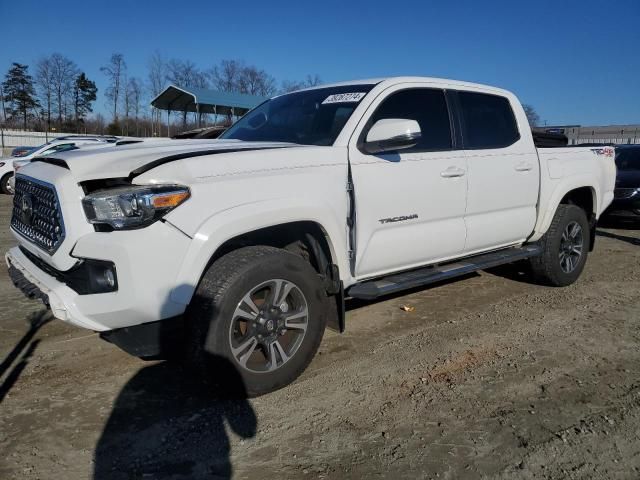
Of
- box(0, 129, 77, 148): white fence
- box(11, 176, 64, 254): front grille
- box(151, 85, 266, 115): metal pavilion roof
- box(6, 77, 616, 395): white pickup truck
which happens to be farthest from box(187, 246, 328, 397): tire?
box(0, 129, 77, 148): white fence

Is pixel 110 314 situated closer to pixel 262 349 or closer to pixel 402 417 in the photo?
pixel 262 349

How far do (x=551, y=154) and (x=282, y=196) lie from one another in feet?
10.9

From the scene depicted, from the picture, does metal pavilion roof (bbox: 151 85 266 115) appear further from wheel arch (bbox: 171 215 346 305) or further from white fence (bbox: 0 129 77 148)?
wheel arch (bbox: 171 215 346 305)

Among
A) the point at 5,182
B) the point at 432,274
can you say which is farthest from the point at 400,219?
the point at 5,182

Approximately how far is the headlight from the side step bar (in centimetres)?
151

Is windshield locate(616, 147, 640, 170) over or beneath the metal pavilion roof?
beneath

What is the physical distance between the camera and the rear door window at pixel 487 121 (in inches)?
177

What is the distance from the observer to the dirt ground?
254 centimetres

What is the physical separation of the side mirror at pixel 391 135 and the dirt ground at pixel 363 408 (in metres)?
1.55

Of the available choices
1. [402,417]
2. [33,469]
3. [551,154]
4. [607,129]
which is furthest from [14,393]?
[607,129]

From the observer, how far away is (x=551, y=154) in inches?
203

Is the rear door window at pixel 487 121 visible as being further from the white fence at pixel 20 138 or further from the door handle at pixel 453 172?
the white fence at pixel 20 138

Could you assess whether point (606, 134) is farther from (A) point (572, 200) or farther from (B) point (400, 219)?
(B) point (400, 219)

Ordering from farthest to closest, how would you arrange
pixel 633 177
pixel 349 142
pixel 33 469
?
pixel 633 177 → pixel 349 142 → pixel 33 469
